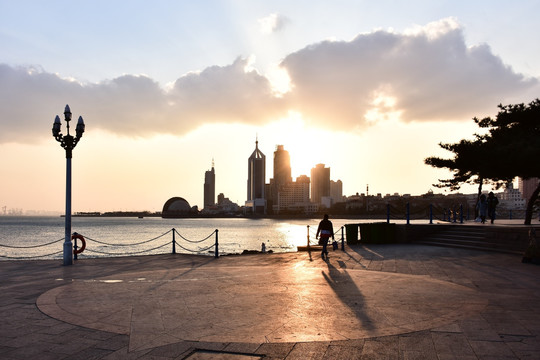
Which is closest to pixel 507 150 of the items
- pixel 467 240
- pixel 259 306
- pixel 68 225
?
pixel 467 240

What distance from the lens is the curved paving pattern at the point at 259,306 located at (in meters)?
5.71

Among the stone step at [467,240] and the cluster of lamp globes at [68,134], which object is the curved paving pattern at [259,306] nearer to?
the cluster of lamp globes at [68,134]

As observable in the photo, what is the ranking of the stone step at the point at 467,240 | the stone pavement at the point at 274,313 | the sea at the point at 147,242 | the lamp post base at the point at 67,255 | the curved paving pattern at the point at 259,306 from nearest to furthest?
the stone pavement at the point at 274,313, the curved paving pattern at the point at 259,306, the lamp post base at the point at 67,255, the stone step at the point at 467,240, the sea at the point at 147,242

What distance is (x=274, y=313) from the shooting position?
6.72 meters

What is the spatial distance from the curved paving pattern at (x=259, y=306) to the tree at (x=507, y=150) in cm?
765

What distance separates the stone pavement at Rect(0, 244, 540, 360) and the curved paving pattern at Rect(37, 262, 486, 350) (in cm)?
2

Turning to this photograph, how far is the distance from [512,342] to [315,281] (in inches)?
211

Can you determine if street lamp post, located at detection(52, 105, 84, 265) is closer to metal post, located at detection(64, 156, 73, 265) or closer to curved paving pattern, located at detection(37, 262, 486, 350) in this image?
metal post, located at detection(64, 156, 73, 265)

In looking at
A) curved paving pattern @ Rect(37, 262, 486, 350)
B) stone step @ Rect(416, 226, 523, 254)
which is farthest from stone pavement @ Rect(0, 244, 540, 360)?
stone step @ Rect(416, 226, 523, 254)

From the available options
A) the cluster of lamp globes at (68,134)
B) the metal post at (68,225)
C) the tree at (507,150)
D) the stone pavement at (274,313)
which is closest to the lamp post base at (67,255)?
the metal post at (68,225)

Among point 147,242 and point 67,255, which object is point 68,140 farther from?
point 147,242

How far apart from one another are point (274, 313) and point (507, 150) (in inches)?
506

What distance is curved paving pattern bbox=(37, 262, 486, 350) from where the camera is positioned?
5711 millimetres

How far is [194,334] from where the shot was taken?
5590mm
